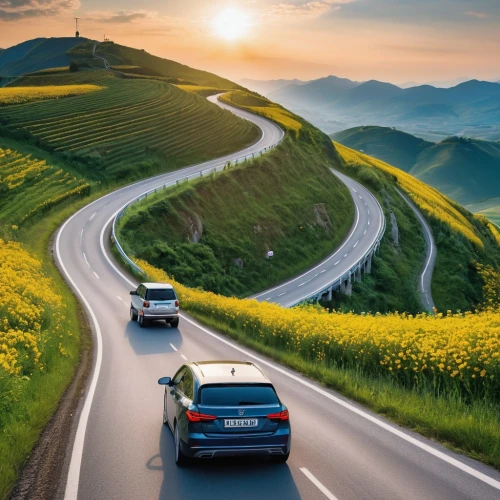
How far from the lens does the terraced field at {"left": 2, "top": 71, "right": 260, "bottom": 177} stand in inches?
2837

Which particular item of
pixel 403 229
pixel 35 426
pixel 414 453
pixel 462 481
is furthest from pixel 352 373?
pixel 403 229

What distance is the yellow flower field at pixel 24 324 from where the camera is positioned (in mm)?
14391

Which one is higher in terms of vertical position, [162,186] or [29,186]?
[29,186]

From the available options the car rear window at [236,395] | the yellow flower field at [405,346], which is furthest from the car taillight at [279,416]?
the yellow flower field at [405,346]

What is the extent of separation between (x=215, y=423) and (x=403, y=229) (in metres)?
78.2

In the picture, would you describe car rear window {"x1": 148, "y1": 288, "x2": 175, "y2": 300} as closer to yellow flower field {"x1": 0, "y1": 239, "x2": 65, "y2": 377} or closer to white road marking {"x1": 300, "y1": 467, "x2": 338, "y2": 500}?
yellow flower field {"x1": 0, "y1": 239, "x2": 65, "y2": 377}

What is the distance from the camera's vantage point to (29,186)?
56594 mm

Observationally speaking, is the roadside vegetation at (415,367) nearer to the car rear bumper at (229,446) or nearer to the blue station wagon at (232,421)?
the blue station wagon at (232,421)

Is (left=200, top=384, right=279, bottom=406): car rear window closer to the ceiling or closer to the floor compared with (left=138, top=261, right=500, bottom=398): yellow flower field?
closer to the ceiling

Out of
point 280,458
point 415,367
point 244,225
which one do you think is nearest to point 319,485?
point 280,458

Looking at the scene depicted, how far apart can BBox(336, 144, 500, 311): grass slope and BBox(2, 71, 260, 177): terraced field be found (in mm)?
21905

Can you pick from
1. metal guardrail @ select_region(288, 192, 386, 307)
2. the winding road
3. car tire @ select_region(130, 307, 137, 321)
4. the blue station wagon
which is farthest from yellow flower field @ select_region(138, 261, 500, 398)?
metal guardrail @ select_region(288, 192, 386, 307)

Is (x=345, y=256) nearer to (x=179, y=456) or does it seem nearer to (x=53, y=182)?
(x=53, y=182)

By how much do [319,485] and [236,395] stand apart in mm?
1803
